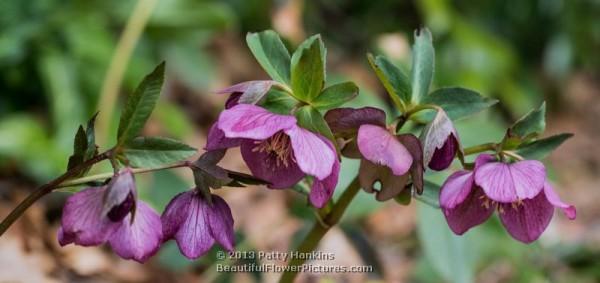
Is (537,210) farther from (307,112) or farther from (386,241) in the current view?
(386,241)

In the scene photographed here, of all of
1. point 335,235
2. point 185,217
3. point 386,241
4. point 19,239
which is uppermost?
point 185,217

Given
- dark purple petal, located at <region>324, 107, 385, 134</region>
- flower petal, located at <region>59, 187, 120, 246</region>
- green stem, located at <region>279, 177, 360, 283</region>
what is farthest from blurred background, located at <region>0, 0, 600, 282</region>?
flower petal, located at <region>59, 187, 120, 246</region>

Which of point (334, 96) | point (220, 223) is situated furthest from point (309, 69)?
point (220, 223)

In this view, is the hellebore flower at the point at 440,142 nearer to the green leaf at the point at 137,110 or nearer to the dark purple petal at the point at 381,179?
the dark purple petal at the point at 381,179

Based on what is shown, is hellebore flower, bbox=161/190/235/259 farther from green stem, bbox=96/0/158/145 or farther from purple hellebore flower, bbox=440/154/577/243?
green stem, bbox=96/0/158/145

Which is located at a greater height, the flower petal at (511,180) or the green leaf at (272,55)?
the green leaf at (272,55)

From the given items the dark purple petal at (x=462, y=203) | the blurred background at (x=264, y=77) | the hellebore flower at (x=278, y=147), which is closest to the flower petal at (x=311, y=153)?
the hellebore flower at (x=278, y=147)

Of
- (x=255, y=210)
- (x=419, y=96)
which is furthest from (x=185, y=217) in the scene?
(x=255, y=210)

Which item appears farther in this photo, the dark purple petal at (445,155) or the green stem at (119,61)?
the green stem at (119,61)
